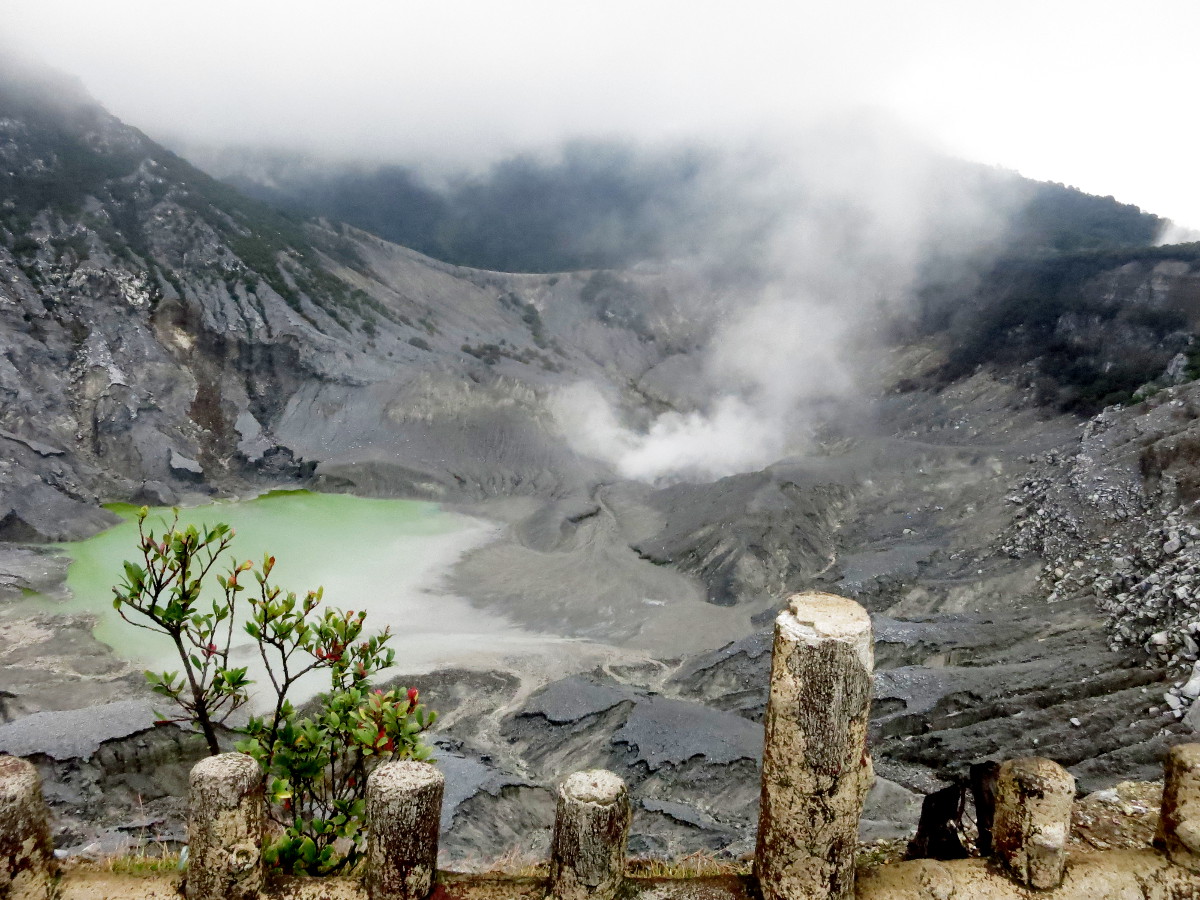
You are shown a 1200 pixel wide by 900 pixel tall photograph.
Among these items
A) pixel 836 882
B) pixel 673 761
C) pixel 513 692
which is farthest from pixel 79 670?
pixel 836 882

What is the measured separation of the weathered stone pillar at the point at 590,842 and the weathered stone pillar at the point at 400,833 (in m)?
0.69

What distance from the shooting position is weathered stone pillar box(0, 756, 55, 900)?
3.76m

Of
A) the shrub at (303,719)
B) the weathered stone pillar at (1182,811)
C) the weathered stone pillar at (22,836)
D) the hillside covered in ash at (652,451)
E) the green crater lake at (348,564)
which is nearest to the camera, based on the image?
the weathered stone pillar at (22,836)

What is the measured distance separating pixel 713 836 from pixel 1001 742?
7.78 metres

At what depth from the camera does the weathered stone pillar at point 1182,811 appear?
4410 millimetres

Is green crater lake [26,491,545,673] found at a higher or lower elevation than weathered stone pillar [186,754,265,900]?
lower

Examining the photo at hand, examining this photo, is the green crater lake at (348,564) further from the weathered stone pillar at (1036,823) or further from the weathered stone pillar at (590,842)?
the weathered stone pillar at (1036,823)

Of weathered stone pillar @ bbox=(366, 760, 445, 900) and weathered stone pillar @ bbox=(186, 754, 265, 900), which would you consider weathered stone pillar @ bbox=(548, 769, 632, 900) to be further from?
weathered stone pillar @ bbox=(186, 754, 265, 900)

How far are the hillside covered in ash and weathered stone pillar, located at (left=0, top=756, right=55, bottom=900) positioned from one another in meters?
9.70

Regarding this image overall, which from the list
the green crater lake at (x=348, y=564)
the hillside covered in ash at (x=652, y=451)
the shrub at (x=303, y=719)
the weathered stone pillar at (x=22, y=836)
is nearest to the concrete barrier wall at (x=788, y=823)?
the weathered stone pillar at (x=22, y=836)

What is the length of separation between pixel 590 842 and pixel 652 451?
164 ft

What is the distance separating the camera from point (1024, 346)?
50688 millimetres

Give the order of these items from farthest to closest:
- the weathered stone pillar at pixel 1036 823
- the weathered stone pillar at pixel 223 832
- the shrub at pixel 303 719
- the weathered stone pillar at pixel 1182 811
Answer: the shrub at pixel 303 719 → the weathered stone pillar at pixel 1182 811 → the weathered stone pillar at pixel 1036 823 → the weathered stone pillar at pixel 223 832

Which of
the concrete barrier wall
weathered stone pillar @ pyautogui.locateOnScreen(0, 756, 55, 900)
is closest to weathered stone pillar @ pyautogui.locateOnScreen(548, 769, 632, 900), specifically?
the concrete barrier wall
